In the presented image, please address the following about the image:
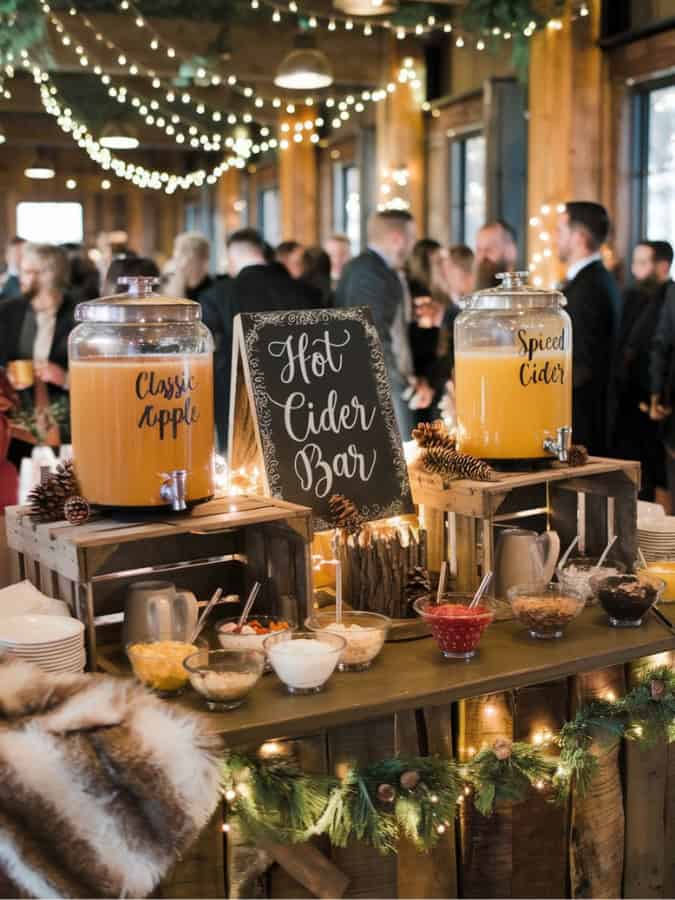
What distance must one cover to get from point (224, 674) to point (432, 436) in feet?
2.46

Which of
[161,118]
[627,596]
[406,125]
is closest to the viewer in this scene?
[627,596]

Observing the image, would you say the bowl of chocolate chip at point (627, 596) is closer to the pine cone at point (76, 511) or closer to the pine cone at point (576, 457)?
the pine cone at point (576, 457)

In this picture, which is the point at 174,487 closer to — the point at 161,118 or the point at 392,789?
the point at 392,789

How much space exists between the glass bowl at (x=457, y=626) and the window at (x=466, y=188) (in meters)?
6.65

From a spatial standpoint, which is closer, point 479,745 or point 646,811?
point 479,745

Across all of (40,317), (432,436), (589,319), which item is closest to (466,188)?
(589,319)

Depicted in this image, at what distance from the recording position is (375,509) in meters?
2.24

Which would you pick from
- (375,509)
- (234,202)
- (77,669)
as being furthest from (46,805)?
(234,202)

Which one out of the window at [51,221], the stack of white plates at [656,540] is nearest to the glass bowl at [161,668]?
the stack of white plates at [656,540]

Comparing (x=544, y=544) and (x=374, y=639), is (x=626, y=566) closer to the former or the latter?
(x=544, y=544)

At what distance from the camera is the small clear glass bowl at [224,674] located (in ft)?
5.56

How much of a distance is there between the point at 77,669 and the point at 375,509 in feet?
2.24

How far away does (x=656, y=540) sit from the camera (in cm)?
243

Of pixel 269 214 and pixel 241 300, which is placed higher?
pixel 269 214
